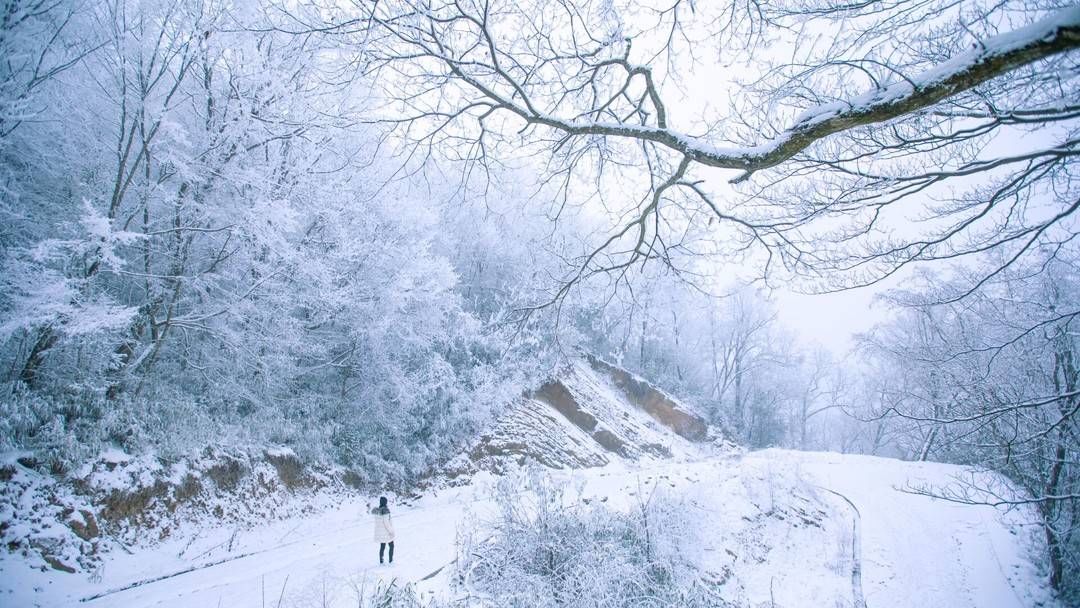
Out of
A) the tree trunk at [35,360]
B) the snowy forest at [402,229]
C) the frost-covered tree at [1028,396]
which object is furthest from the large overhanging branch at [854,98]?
the tree trunk at [35,360]

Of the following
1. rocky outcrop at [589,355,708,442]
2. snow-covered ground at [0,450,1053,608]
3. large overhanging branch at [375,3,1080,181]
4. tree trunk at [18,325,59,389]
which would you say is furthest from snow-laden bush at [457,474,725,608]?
rocky outcrop at [589,355,708,442]

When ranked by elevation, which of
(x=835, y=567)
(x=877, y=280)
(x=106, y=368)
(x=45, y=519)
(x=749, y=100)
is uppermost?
(x=749, y=100)

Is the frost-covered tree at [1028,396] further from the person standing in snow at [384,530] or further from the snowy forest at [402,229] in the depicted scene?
the person standing in snow at [384,530]

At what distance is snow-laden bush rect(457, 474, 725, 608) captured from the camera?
4629 mm

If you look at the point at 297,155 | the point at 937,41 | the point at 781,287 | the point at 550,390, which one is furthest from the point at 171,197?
the point at 550,390

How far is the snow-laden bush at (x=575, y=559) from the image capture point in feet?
15.2

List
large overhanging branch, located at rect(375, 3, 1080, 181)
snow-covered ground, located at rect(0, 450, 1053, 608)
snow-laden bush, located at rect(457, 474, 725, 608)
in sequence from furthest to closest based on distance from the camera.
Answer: snow-covered ground, located at rect(0, 450, 1053, 608), snow-laden bush, located at rect(457, 474, 725, 608), large overhanging branch, located at rect(375, 3, 1080, 181)

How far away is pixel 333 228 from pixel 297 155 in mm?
1904

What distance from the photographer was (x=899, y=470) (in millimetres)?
16312

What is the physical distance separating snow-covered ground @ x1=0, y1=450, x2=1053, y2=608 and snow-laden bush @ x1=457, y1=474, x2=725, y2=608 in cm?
47

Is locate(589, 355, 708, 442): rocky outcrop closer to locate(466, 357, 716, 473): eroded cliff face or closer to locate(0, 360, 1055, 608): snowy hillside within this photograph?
locate(466, 357, 716, 473): eroded cliff face

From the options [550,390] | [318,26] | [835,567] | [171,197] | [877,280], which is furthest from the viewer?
[550,390]

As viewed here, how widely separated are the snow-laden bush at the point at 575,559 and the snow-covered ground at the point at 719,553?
472mm

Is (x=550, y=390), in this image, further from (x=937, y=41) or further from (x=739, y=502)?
(x=937, y=41)
